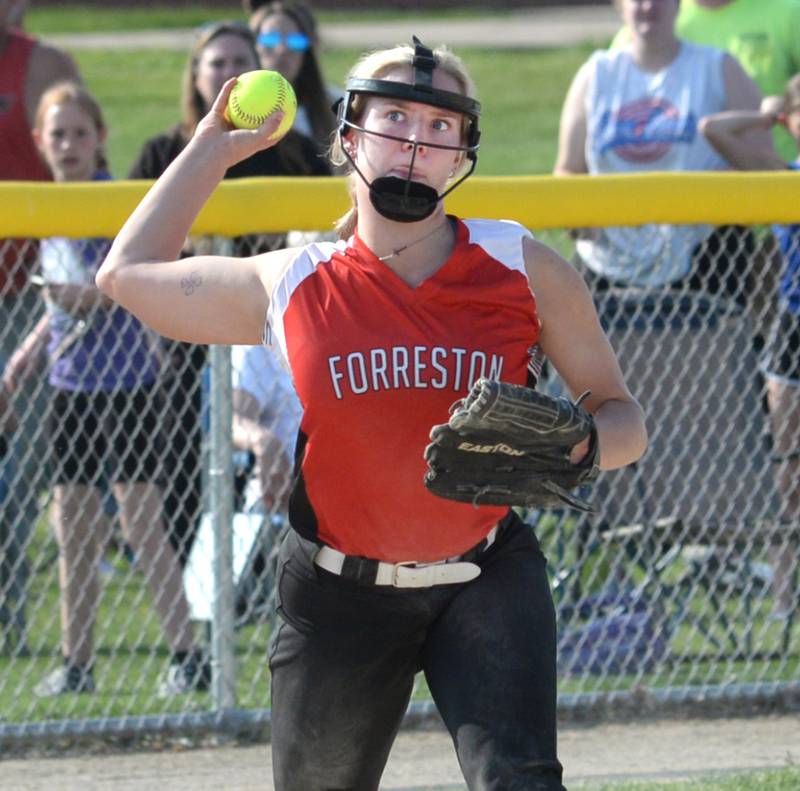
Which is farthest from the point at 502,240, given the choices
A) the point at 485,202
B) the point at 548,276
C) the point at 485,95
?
the point at 485,95

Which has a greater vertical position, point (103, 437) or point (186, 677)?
point (103, 437)

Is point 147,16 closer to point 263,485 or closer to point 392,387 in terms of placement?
point 263,485

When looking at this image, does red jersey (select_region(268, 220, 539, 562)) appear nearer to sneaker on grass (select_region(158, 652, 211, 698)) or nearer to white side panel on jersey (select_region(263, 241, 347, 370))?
white side panel on jersey (select_region(263, 241, 347, 370))

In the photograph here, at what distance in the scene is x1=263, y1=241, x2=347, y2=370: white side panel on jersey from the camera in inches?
127

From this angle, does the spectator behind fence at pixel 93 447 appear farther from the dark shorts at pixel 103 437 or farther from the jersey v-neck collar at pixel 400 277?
the jersey v-neck collar at pixel 400 277

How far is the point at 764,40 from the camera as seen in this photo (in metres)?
6.81

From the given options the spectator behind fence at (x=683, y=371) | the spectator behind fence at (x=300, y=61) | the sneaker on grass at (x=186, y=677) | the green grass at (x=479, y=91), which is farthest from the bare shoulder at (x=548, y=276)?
the green grass at (x=479, y=91)

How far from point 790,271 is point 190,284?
9.94 ft

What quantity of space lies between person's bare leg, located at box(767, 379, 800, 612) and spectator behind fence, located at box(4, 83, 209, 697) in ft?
6.47

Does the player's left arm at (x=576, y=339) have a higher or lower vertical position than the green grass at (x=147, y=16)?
higher

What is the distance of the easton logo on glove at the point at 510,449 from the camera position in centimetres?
289

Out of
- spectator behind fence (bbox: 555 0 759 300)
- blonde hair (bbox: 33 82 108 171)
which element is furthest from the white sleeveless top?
blonde hair (bbox: 33 82 108 171)

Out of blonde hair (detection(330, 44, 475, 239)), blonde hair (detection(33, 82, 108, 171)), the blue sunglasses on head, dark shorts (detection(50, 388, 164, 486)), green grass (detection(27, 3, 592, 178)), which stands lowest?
green grass (detection(27, 3, 592, 178))

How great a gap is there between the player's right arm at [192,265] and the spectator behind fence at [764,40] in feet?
12.4
